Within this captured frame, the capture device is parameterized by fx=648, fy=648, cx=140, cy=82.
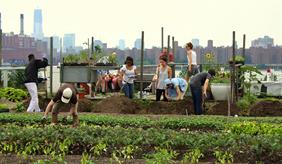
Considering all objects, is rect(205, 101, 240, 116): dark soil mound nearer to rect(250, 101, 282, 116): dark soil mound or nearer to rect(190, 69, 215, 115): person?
rect(250, 101, 282, 116): dark soil mound

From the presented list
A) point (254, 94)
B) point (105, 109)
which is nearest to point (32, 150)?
point (105, 109)

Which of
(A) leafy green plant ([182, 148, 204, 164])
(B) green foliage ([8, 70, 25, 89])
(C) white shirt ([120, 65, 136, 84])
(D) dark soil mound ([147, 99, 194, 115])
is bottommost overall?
(D) dark soil mound ([147, 99, 194, 115])

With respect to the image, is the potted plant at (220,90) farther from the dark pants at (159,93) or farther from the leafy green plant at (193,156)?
the leafy green plant at (193,156)

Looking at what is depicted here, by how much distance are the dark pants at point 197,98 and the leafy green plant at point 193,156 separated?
8.56 meters

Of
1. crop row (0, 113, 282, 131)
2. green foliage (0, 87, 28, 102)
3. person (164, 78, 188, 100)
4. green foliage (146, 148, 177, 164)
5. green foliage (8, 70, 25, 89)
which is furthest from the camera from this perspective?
green foliage (8, 70, 25, 89)

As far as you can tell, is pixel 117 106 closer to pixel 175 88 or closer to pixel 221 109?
pixel 175 88

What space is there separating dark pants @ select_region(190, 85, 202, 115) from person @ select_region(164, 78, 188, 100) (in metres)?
1.42

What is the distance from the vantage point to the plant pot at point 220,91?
1970 centimetres

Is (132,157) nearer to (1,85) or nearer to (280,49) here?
(1,85)

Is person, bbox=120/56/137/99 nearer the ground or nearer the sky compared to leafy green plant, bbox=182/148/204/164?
nearer the sky

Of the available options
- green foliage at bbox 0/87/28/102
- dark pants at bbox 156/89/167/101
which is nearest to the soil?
dark pants at bbox 156/89/167/101

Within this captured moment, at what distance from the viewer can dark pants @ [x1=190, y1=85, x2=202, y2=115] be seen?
17.6m

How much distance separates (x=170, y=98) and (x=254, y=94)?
3331 millimetres

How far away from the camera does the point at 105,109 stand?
60.8 ft
